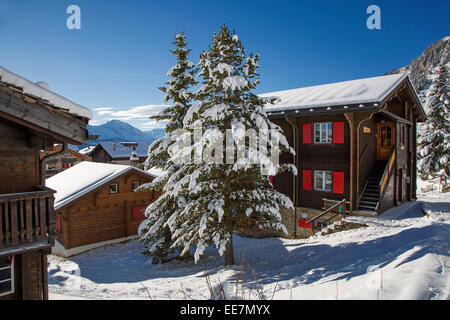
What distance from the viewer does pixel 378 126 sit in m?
17.2

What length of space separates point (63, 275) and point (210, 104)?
10793mm

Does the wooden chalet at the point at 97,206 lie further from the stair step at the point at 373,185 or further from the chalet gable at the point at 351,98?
the stair step at the point at 373,185

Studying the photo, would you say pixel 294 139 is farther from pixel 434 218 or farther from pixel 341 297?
pixel 341 297

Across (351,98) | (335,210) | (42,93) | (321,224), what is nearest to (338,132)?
(351,98)

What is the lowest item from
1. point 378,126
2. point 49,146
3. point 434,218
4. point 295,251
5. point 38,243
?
point 295,251

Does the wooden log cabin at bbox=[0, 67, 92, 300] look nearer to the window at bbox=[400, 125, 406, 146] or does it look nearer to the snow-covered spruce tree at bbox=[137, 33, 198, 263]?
the snow-covered spruce tree at bbox=[137, 33, 198, 263]

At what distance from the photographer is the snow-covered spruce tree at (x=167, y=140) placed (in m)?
12.2

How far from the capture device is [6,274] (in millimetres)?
5926

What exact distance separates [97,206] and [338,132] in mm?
16058

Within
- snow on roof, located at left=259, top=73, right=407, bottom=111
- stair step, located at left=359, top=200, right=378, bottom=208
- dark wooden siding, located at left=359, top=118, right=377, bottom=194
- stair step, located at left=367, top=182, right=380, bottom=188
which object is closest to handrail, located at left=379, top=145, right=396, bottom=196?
stair step, located at left=367, top=182, right=380, bottom=188

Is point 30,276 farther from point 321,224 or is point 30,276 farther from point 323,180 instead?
point 323,180

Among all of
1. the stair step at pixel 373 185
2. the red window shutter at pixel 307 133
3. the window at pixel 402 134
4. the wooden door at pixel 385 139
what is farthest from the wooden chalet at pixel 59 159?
Result: the window at pixel 402 134

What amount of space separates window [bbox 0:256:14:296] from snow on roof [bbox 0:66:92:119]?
3.69 m
